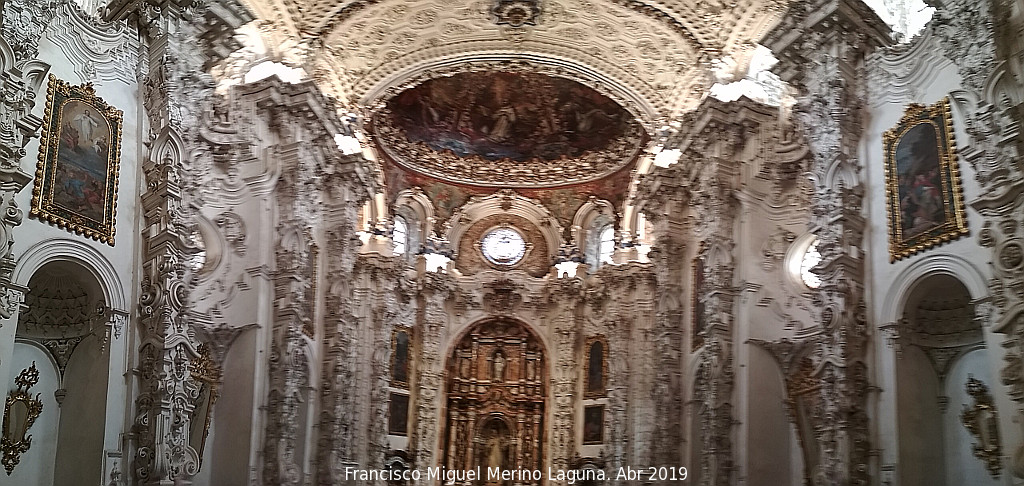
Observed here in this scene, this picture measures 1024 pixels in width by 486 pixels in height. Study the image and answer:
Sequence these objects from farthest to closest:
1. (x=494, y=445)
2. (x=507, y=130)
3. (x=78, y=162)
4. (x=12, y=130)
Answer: (x=494, y=445), (x=507, y=130), (x=78, y=162), (x=12, y=130)

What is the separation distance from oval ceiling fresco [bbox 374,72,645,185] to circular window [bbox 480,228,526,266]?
1.73m

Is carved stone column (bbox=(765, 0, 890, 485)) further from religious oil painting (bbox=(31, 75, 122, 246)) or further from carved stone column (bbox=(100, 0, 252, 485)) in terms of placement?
religious oil painting (bbox=(31, 75, 122, 246))

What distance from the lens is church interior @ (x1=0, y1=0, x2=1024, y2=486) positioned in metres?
14.5

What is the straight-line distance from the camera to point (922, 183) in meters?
14.9

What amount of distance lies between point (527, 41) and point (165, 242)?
13.2 m

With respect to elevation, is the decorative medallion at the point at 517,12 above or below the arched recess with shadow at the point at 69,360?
above

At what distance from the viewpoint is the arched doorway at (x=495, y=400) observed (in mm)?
31531

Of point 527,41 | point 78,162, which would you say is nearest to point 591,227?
point 527,41

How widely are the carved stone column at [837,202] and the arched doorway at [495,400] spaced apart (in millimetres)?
16757

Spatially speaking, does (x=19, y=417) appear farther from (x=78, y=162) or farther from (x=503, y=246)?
(x=503, y=246)

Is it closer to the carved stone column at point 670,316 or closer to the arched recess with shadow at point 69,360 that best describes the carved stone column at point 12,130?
the arched recess with shadow at point 69,360

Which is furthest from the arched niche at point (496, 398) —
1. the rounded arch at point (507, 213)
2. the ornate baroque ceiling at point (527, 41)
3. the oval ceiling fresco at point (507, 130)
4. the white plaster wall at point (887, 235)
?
the white plaster wall at point (887, 235)

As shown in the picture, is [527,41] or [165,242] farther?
[527,41]

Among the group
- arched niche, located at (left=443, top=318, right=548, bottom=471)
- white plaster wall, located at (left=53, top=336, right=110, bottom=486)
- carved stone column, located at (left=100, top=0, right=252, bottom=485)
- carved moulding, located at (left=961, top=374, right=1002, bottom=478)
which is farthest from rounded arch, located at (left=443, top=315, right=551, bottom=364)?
carved moulding, located at (left=961, top=374, right=1002, bottom=478)
